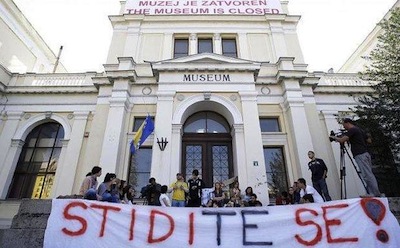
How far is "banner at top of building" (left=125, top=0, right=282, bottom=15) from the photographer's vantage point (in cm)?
1734

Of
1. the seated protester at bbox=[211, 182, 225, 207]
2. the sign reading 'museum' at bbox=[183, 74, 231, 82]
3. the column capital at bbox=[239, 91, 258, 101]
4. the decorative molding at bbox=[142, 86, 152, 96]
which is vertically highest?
the sign reading 'museum' at bbox=[183, 74, 231, 82]

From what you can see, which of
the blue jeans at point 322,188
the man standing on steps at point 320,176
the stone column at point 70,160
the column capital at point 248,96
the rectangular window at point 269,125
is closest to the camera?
the blue jeans at point 322,188

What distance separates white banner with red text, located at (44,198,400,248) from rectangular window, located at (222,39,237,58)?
12.3 metres

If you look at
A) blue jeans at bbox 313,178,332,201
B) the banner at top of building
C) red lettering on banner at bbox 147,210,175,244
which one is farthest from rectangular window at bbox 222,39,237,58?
red lettering on banner at bbox 147,210,175,244

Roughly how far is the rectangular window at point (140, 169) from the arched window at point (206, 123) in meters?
2.41

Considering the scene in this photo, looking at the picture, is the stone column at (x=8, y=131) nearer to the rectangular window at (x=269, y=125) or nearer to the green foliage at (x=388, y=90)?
the rectangular window at (x=269, y=125)

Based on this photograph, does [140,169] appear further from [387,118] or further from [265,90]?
[387,118]

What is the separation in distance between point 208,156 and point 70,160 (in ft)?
22.7

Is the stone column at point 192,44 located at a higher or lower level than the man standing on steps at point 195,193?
higher

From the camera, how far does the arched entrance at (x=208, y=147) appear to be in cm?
1265

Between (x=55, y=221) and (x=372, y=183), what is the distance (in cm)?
691

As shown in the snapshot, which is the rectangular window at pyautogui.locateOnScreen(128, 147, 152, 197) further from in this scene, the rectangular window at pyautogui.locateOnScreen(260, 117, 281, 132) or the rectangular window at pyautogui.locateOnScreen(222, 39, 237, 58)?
the rectangular window at pyautogui.locateOnScreen(222, 39, 237, 58)

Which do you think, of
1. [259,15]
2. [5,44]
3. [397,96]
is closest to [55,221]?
[397,96]

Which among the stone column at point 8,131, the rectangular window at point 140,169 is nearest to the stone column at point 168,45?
the rectangular window at point 140,169
